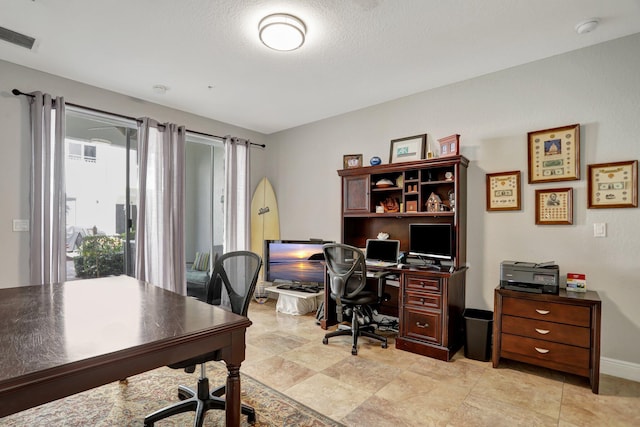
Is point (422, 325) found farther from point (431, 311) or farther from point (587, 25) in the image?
point (587, 25)

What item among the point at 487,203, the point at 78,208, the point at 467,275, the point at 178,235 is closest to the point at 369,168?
the point at 487,203

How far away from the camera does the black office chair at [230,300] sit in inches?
76.6

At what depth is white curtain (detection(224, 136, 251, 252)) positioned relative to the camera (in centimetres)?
491

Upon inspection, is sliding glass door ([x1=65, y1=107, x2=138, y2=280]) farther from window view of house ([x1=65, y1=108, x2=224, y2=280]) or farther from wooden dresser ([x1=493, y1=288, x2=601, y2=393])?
wooden dresser ([x1=493, y1=288, x2=601, y2=393])

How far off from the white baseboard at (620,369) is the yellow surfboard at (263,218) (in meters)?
4.08

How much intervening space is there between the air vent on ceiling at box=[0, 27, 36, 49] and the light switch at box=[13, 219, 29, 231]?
160 centimetres

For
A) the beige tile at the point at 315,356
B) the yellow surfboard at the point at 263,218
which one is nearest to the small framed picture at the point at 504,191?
the beige tile at the point at 315,356

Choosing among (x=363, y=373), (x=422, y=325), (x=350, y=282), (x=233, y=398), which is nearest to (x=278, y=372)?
(x=363, y=373)

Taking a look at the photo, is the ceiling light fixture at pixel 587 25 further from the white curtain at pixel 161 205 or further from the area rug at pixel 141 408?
the white curtain at pixel 161 205

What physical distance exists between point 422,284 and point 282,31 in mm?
2527

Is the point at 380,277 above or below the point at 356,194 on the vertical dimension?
below

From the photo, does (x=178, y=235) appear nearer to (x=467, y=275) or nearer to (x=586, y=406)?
(x=467, y=275)

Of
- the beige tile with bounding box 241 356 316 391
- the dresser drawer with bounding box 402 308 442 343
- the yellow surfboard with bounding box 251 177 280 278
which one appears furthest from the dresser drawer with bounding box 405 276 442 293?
the yellow surfboard with bounding box 251 177 280 278

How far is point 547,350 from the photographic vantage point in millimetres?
2637
